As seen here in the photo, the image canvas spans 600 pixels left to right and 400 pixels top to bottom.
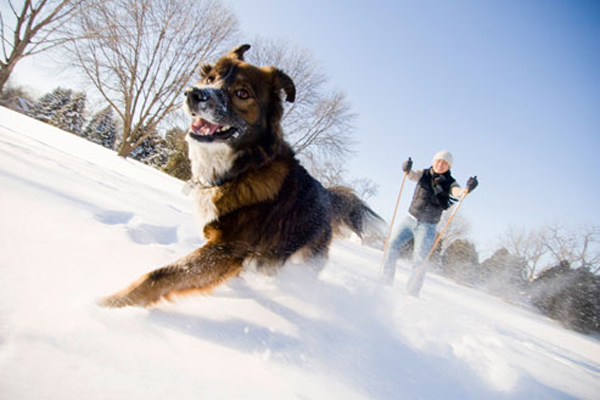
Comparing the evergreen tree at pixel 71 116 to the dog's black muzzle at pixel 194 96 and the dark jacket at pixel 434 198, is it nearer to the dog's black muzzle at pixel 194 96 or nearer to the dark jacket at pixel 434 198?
the dog's black muzzle at pixel 194 96

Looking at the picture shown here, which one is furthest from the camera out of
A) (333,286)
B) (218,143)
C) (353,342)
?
(333,286)

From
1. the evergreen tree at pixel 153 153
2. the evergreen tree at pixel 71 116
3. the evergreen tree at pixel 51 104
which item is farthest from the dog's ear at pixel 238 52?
the evergreen tree at pixel 51 104

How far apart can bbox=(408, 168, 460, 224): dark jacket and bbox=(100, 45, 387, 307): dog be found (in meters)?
2.29

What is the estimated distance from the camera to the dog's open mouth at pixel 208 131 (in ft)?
6.46

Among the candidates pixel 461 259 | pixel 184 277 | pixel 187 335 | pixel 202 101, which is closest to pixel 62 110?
pixel 202 101

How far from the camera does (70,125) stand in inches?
1505

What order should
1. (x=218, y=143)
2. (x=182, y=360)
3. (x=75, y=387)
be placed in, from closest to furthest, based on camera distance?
(x=75, y=387) < (x=182, y=360) < (x=218, y=143)

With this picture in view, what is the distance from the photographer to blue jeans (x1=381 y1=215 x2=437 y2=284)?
393 centimetres

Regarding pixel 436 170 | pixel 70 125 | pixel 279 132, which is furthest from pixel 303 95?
pixel 70 125

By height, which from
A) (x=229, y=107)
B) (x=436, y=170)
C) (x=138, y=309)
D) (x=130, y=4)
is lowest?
(x=138, y=309)

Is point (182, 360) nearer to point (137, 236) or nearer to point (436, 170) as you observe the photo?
point (137, 236)

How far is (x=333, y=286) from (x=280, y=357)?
162 cm

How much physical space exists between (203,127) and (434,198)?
140 inches

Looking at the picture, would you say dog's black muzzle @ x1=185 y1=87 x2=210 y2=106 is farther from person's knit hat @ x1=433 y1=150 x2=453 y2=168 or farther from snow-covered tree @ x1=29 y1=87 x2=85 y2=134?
snow-covered tree @ x1=29 y1=87 x2=85 y2=134
